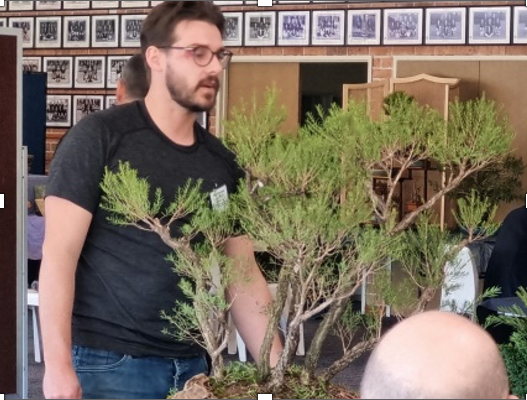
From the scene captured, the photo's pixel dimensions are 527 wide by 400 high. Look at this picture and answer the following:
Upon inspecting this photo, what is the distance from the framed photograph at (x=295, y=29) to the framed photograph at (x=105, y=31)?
166cm

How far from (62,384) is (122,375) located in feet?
0.48

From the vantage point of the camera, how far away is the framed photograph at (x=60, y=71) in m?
10.5

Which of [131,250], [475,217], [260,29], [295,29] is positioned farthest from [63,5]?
[475,217]

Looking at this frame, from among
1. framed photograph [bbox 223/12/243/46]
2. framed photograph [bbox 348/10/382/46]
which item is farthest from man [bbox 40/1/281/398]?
framed photograph [bbox 223/12/243/46]

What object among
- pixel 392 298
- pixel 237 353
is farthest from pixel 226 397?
pixel 237 353

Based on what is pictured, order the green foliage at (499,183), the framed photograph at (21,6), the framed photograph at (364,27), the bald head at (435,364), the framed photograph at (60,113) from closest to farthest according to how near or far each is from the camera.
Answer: the bald head at (435,364)
the green foliage at (499,183)
the framed photograph at (364,27)
the framed photograph at (60,113)
the framed photograph at (21,6)

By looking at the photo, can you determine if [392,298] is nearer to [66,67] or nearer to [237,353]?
[237,353]

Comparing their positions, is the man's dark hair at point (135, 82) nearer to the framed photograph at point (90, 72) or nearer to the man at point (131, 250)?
the man at point (131, 250)

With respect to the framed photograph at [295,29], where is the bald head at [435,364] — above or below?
below

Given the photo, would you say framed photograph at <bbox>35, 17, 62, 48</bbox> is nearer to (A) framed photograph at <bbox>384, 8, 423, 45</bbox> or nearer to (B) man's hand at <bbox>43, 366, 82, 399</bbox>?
(A) framed photograph at <bbox>384, 8, 423, 45</bbox>

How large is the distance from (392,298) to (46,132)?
9.05m

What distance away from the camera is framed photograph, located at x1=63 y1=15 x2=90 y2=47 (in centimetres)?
1038

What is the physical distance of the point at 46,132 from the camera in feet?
34.1

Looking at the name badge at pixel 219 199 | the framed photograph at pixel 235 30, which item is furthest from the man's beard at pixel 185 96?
the framed photograph at pixel 235 30
